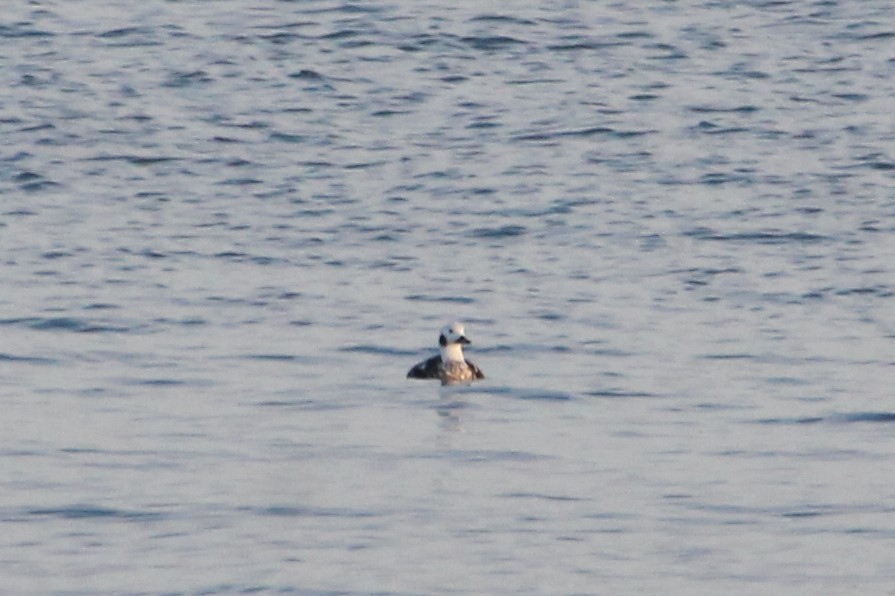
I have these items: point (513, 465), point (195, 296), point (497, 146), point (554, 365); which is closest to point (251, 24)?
point (497, 146)

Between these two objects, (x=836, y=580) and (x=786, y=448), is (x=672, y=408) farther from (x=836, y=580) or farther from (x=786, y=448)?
(x=836, y=580)

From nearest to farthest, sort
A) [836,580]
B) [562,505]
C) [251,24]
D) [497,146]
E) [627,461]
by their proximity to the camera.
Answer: [836,580], [562,505], [627,461], [497,146], [251,24]

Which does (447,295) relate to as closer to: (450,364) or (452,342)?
(452,342)

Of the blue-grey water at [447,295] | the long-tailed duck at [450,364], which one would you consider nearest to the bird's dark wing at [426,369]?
the long-tailed duck at [450,364]

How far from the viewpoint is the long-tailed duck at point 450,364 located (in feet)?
55.0

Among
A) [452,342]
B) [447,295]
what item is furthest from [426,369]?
[447,295]

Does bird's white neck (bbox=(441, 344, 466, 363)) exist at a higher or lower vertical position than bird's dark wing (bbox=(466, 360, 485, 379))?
higher

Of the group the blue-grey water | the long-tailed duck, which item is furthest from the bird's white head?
the blue-grey water

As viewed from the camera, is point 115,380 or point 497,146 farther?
point 497,146

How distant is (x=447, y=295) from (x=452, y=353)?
269 centimetres

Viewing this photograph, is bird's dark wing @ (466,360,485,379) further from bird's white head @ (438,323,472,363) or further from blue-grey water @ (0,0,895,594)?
blue-grey water @ (0,0,895,594)

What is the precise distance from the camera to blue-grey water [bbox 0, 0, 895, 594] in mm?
12875

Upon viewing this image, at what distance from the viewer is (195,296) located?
19.4 metres

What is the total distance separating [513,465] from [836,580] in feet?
9.88
